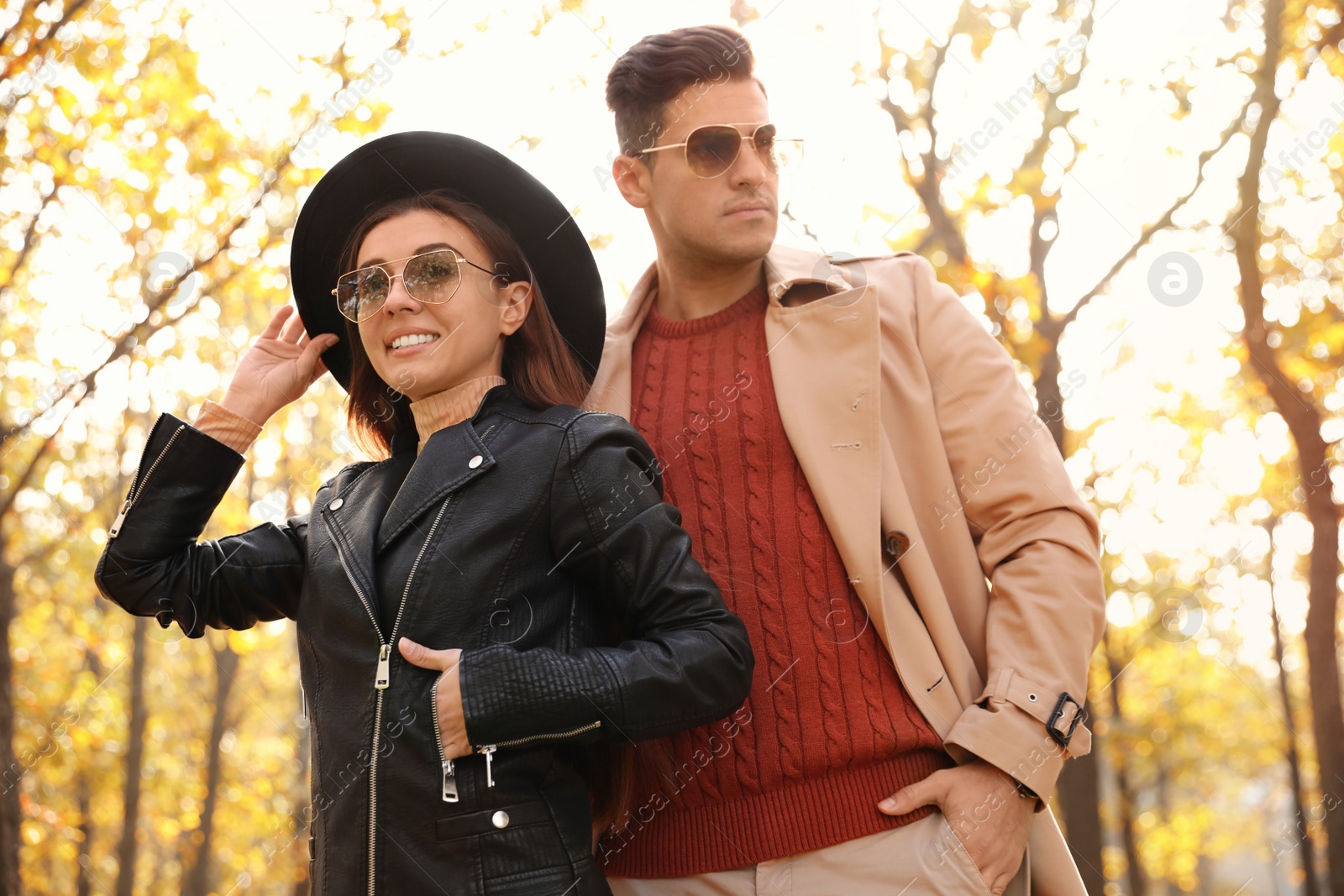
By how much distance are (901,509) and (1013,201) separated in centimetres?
563

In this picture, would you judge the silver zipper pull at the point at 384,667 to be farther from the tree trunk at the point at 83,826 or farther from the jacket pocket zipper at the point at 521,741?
the tree trunk at the point at 83,826

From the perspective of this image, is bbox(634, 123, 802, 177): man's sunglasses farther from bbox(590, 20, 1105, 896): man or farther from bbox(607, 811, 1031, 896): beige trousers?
bbox(607, 811, 1031, 896): beige trousers

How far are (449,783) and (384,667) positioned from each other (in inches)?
10.6

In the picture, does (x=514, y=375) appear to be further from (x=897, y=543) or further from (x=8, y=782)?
(x=8, y=782)

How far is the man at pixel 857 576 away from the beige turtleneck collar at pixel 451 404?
1.65 ft

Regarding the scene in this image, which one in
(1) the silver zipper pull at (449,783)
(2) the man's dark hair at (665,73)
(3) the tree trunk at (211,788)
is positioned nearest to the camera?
(1) the silver zipper pull at (449,783)

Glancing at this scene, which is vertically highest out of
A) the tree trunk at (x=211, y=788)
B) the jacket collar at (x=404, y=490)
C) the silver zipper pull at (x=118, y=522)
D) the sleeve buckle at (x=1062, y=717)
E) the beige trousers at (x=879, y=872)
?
the tree trunk at (x=211, y=788)

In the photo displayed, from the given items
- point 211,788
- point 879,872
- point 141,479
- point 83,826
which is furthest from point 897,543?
point 83,826

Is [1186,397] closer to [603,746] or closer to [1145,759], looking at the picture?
[603,746]

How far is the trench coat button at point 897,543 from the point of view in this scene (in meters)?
2.73

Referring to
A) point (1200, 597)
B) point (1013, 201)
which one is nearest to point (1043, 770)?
point (1013, 201)

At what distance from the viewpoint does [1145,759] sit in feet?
70.8

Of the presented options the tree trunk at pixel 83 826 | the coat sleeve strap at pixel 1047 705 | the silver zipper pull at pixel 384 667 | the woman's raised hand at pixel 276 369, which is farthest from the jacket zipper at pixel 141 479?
the tree trunk at pixel 83 826

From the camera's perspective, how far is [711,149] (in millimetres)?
3115
